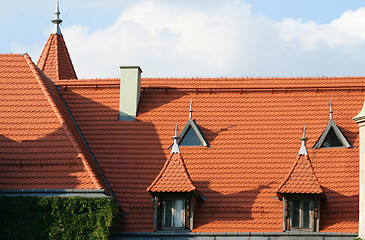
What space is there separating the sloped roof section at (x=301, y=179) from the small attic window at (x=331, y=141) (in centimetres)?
187

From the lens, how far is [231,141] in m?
29.2

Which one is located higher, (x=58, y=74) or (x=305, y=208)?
(x=58, y=74)

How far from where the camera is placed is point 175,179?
2664 centimetres

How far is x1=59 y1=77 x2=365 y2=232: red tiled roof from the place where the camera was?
26906 mm

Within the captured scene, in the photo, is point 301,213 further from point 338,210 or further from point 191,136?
point 191,136

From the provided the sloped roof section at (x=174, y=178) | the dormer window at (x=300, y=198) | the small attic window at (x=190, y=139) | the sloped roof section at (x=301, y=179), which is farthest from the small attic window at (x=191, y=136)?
the dormer window at (x=300, y=198)

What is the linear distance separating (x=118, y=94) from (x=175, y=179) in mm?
5711

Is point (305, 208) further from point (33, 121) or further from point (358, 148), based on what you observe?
point (33, 121)

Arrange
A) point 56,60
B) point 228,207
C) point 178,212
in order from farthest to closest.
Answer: point 56,60
point 228,207
point 178,212

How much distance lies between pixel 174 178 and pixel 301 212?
3881 mm

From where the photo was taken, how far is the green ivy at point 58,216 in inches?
1008

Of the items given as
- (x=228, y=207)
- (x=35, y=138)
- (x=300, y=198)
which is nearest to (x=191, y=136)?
(x=228, y=207)

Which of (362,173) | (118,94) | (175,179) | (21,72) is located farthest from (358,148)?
(21,72)

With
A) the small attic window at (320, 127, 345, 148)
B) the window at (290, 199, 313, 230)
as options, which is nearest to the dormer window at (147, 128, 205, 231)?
the window at (290, 199, 313, 230)
